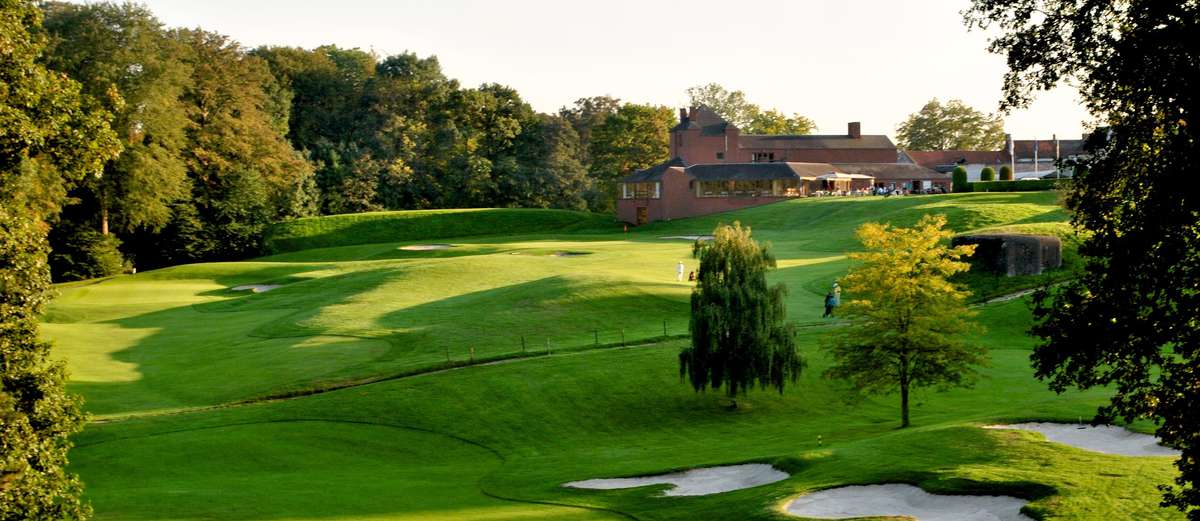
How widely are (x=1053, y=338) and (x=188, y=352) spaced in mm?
38830

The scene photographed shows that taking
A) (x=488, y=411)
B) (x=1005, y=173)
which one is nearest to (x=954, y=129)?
(x=1005, y=173)

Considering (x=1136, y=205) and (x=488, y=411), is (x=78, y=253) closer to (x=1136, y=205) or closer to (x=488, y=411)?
(x=488, y=411)

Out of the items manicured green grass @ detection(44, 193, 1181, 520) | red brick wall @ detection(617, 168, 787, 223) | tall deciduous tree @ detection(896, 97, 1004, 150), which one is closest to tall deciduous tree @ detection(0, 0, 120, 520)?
manicured green grass @ detection(44, 193, 1181, 520)

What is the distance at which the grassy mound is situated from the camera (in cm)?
10012

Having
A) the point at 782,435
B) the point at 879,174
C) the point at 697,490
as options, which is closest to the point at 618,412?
the point at 782,435

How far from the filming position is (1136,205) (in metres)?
13.2

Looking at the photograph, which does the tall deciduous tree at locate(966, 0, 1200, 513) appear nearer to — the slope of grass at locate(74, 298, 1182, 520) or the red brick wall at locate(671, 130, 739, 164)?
the slope of grass at locate(74, 298, 1182, 520)

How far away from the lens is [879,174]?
417 ft

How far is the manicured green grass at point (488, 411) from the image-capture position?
20547 millimetres

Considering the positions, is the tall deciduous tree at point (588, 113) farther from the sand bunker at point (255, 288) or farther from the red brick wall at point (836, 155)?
the sand bunker at point (255, 288)

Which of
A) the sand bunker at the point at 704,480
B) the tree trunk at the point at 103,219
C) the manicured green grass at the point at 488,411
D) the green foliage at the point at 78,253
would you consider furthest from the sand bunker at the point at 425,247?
the sand bunker at the point at 704,480

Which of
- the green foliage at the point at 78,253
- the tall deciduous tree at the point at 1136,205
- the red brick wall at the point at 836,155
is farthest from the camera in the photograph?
the red brick wall at the point at 836,155

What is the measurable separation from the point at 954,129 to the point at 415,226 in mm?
107269

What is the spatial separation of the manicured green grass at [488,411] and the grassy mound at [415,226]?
35.2 m
